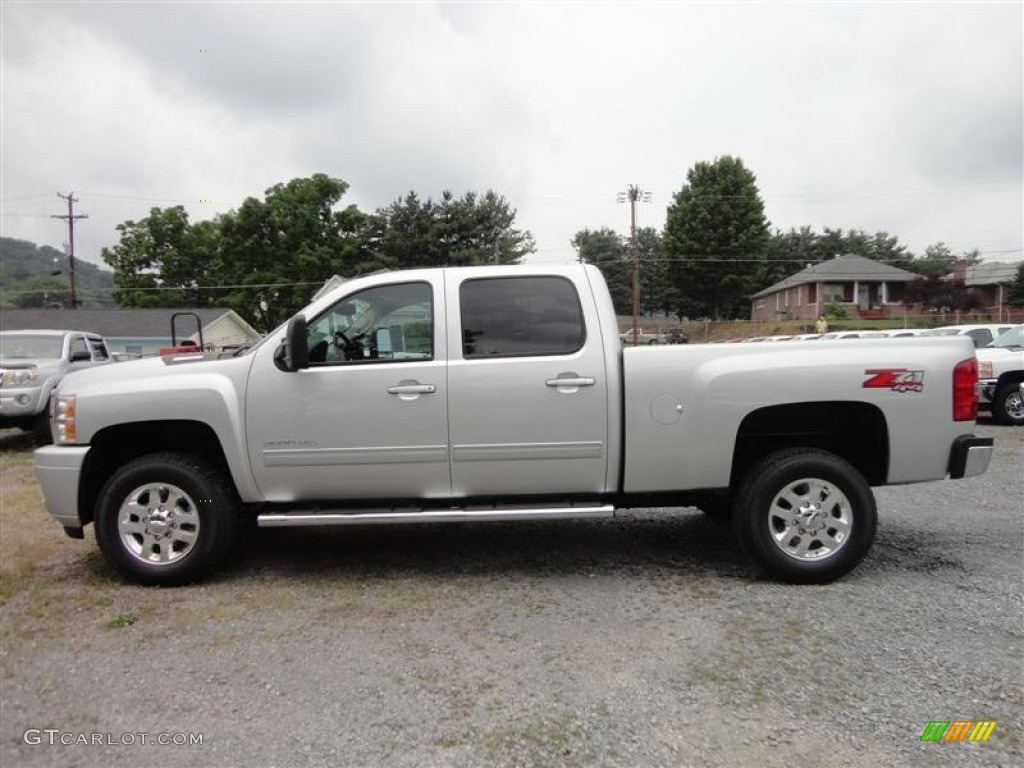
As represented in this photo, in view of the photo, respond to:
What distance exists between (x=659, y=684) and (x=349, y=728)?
1.32m

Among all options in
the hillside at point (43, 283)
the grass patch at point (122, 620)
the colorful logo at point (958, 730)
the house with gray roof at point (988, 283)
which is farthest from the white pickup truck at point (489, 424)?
the hillside at point (43, 283)

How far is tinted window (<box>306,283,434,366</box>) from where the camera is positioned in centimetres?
420

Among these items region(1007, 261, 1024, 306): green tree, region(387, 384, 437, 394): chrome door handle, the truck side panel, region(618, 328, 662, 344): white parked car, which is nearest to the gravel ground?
the truck side panel

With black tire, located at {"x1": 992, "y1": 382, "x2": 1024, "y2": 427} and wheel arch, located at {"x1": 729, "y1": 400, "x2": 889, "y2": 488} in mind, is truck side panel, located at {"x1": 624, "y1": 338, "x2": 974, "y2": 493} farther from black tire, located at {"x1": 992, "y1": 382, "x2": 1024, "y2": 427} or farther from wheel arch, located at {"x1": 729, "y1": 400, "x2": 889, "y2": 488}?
black tire, located at {"x1": 992, "y1": 382, "x2": 1024, "y2": 427}

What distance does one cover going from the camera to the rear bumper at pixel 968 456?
4031 millimetres

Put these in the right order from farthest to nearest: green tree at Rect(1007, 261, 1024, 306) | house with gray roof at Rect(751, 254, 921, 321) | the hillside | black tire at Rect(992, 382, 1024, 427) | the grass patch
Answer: the hillside, house with gray roof at Rect(751, 254, 921, 321), green tree at Rect(1007, 261, 1024, 306), black tire at Rect(992, 382, 1024, 427), the grass patch

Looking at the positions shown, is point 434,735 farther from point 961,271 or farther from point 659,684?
point 961,271

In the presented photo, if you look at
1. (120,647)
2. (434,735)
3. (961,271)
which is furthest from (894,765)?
(961,271)

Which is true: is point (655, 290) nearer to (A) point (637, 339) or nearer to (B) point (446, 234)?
(B) point (446, 234)

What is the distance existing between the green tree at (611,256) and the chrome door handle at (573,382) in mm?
65514

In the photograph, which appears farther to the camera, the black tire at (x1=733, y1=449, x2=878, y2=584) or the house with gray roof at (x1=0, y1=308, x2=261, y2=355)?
the house with gray roof at (x1=0, y1=308, x2=261, y2=355)

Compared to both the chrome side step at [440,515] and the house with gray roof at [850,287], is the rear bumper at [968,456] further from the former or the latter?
the house with gray roof at [850,287]

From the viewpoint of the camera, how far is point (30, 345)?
11.1 m

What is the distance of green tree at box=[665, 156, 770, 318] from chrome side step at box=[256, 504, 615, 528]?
4950cm
